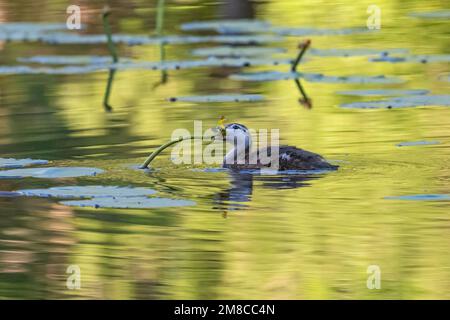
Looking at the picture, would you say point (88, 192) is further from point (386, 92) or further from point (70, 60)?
point (70, 60)

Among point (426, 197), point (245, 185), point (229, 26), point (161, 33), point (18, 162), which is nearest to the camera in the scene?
point (426, 197)

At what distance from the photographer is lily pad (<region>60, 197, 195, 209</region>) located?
9805 mm

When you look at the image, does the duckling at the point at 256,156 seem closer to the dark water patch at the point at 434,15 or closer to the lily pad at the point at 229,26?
the lily pad at the point at 229,26

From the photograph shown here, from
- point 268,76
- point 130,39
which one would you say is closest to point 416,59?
point 268,76

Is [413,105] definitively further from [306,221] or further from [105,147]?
[306,221]

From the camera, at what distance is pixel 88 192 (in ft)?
33.3

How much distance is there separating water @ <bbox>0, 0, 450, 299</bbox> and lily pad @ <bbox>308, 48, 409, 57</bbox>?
0.13m

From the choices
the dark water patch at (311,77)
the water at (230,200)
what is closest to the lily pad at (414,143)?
the water at (230,200)

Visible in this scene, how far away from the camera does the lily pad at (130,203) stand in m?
9.80

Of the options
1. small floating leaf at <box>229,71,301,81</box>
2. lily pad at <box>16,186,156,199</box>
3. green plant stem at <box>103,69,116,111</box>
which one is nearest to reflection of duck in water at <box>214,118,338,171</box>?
lily pad at <box>16,186,156,199</box>

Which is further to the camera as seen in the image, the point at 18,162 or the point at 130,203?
the point at 18,162

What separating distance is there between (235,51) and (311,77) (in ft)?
9.02
